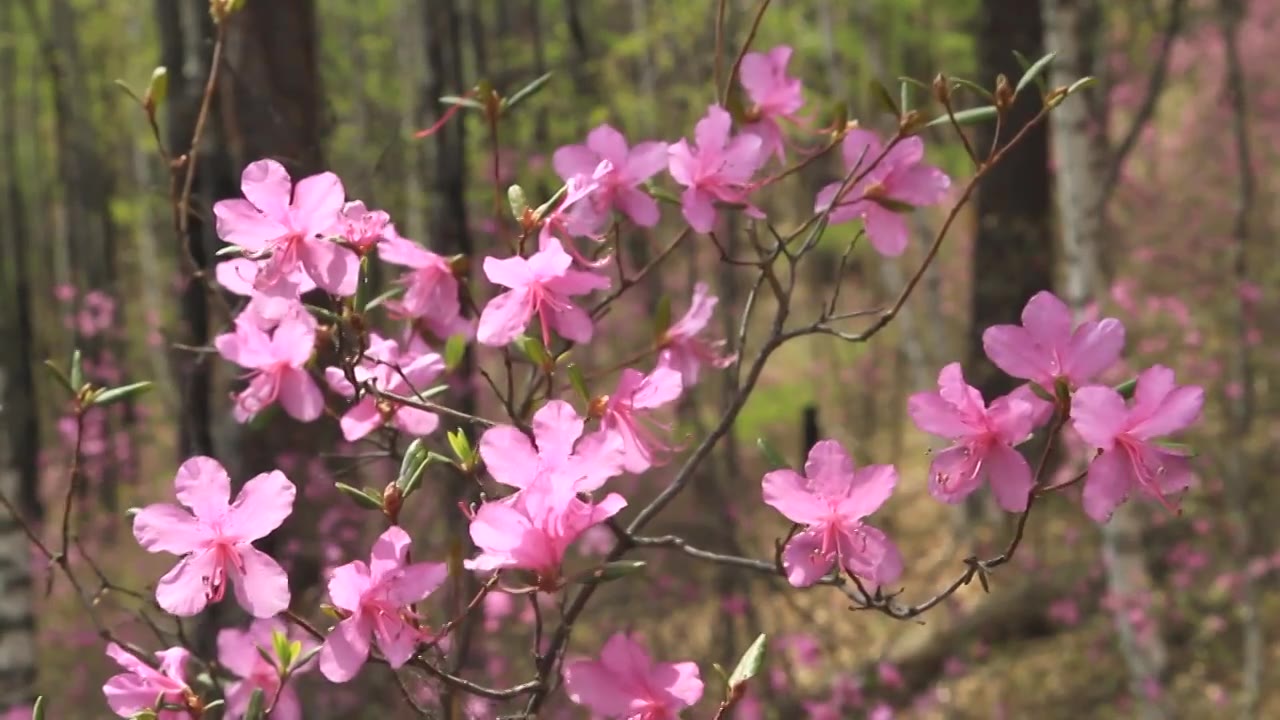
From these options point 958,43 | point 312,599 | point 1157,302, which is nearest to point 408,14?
point 958,43

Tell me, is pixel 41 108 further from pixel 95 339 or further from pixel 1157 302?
pixel 1157 302

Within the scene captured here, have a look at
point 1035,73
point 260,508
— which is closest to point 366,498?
point 260,508

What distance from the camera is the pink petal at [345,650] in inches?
35.3

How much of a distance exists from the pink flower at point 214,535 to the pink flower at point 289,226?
183 millimetres

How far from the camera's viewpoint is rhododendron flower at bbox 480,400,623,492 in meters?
0.88

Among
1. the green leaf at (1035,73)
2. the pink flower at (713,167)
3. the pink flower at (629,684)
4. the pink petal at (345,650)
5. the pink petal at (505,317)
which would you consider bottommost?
the pink flower at (629,684)

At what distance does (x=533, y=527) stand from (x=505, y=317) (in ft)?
0.74

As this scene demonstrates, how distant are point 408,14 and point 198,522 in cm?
731

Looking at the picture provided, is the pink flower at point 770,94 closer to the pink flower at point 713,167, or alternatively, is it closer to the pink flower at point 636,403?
the pink flower at point 713,167

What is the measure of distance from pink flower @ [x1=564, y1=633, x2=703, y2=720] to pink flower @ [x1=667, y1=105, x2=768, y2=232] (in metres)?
0.45

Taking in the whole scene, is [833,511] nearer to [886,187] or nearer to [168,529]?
[886,187]

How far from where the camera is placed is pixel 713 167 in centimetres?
116

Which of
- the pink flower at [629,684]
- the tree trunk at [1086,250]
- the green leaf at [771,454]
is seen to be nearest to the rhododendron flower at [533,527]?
the pink flower at [629,684]

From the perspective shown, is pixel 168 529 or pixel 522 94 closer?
pixel 168 529
